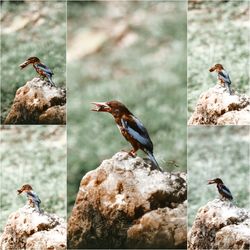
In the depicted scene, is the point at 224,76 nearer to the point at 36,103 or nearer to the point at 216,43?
the point at 216,43

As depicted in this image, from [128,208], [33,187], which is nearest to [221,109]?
[128,208]

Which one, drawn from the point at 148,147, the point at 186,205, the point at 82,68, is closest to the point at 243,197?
the point at 186,205

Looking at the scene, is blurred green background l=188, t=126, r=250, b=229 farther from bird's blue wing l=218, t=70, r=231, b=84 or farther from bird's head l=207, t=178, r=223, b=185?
bird's blue wing l=218, t=70, r=231, b=84

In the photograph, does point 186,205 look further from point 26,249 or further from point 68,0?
point 68,0

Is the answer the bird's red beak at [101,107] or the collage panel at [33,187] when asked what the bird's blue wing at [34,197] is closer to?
the collage panel at [33,187]

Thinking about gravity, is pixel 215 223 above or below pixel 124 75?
below

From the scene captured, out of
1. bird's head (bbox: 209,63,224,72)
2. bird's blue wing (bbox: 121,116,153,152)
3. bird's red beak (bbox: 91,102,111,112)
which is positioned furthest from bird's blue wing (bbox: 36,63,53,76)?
bird's head (bbox: 209,63,224,72)
